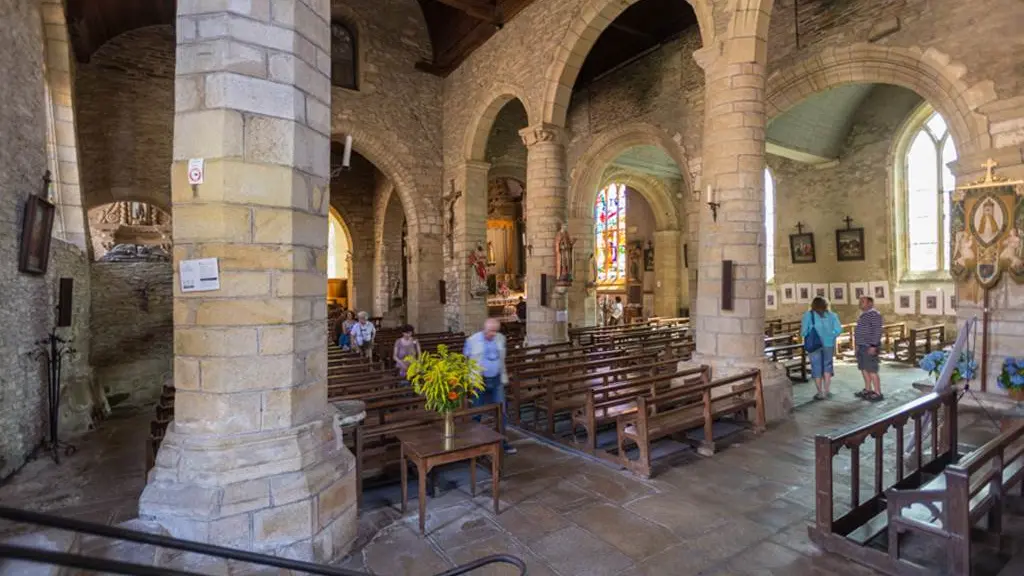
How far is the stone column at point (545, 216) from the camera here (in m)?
10.2

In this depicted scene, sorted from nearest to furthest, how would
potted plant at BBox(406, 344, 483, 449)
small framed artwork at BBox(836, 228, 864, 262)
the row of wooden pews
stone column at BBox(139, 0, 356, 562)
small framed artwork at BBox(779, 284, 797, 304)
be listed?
the row of wooden pews, stone column at BBox(139, 0, 356, 562), potted plant at BBox(406, 344, 483, 449), small framed artwork at BBox(836, 228, 864, 262), small framed artwork at BBox(779, 284, 797, 304)

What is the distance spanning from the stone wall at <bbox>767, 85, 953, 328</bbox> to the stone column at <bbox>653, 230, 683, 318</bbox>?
4.13m

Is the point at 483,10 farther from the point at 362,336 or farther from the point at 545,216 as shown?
the point at 362,336

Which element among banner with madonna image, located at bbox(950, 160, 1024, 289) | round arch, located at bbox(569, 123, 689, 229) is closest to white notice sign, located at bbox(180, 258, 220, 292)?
banner with madonna image, located at bbox(950, 160, 1024, 289)

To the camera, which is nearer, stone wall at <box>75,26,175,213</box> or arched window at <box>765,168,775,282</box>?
stone wall at <box>75,26,175,213</box>

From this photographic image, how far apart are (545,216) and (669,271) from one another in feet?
31.8

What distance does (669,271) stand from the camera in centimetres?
1850

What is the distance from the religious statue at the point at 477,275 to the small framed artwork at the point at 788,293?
851 centimetres

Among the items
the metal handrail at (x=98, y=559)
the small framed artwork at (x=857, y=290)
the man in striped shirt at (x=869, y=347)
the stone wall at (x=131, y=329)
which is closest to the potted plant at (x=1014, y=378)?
the man in striped shirt at (x=869, y=347)

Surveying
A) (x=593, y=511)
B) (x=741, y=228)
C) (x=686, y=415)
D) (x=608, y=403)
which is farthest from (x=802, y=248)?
(x=593, y=511)

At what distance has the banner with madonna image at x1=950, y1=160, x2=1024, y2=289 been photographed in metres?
6.24

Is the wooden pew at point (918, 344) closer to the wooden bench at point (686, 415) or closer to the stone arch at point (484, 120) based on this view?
the wooden bench at point (686, 415)

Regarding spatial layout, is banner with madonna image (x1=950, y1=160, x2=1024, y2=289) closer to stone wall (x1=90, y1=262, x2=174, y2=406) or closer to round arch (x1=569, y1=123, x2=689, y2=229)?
round arch (x1=569, y1=123, x2=689, y2=229)

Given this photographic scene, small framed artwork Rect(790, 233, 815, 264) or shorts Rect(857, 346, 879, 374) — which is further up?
small framed artwork Rect(790, 233, 815, 264)
